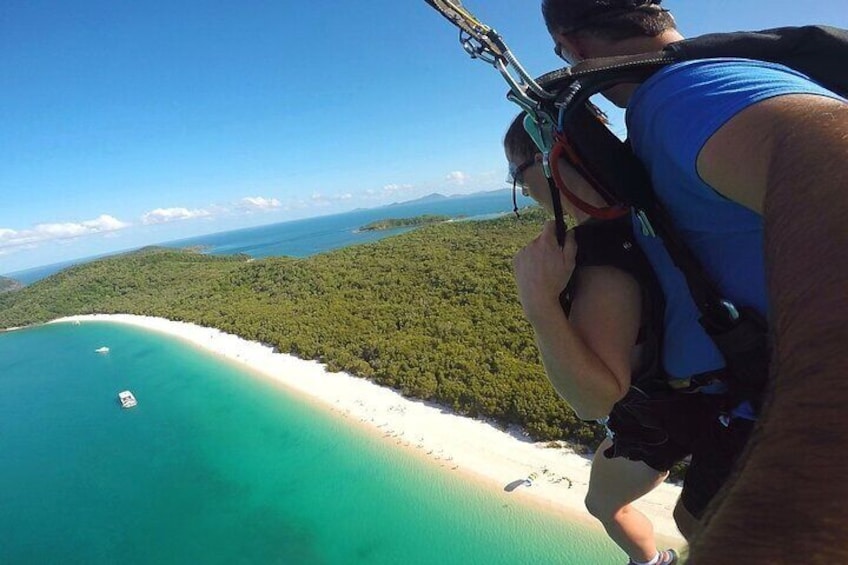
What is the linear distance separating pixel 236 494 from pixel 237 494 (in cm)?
3

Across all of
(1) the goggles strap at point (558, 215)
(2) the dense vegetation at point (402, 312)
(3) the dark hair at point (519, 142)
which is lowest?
(2) the dense vegetation at point (402, 312)

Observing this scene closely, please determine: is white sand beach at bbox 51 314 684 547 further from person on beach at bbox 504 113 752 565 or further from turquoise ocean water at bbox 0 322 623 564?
person on beach at bbox 504 113 752 565

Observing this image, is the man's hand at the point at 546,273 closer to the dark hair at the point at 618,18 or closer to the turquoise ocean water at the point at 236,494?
the dark hair at the point at 618,18

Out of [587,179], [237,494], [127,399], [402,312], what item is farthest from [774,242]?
[127,399]

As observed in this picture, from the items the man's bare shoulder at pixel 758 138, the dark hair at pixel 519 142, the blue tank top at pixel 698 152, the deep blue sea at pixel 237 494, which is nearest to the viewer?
the man's bare shoulder at pixel 758 138

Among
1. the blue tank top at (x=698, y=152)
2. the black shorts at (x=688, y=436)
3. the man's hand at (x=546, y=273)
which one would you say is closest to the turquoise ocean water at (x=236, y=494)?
the black shorts at (x=688, y=436)

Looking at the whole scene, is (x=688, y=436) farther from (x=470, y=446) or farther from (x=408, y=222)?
(x=408, y=222)

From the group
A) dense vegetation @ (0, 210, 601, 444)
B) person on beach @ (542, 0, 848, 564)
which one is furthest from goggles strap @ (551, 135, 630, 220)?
dense vegetation @ (0, 210, 601, 444)

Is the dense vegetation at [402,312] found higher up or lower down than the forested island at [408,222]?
lower down

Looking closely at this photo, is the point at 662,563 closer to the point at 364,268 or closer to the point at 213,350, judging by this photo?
the point at 213,350

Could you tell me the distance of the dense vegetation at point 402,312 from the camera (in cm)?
1413

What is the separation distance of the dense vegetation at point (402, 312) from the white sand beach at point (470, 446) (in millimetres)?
576

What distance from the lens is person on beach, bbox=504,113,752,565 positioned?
1.29m

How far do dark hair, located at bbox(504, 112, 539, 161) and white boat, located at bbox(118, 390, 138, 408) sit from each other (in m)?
24.9
